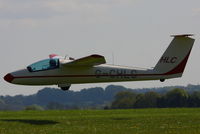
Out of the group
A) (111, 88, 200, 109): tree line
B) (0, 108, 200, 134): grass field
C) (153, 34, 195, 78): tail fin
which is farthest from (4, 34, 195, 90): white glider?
(111, 88, 200, 109): tree line

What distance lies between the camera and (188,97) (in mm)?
101438

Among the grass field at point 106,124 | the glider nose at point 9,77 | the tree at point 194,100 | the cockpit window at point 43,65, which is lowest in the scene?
the tree at point 194,100

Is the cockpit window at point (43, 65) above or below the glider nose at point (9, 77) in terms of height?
above

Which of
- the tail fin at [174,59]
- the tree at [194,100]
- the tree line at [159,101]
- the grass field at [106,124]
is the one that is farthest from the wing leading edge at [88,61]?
the tree at [194,100]

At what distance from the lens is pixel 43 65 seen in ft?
124

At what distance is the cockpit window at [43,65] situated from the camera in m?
37.8

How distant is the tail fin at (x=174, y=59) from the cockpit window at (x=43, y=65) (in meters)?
6.30

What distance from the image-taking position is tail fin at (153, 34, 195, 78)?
3806 cm

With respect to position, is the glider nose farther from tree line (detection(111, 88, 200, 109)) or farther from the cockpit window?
tree line (detection(111, 88, 200, 109))

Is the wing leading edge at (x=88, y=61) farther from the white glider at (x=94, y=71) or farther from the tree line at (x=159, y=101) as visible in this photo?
the tree line at (x=159, y=101)

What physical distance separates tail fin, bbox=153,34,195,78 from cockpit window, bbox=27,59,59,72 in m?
6.30

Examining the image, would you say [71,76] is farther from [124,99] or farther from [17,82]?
[124,99]

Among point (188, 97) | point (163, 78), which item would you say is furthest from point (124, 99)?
point (163, 78)

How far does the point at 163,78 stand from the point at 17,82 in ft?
29.7
